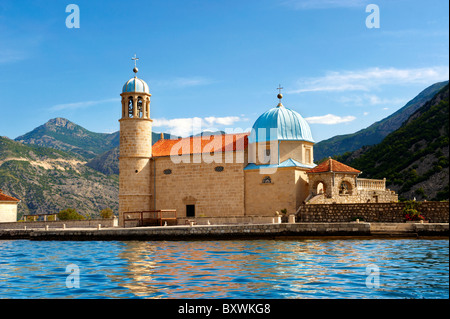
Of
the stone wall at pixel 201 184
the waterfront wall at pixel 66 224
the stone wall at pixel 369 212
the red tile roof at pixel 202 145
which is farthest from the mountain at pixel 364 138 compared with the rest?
the waterfront wall at pixel 66 224

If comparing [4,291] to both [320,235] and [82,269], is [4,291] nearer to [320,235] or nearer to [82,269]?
[82,269]

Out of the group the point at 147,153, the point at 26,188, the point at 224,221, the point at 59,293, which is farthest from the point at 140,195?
the point at 26,188

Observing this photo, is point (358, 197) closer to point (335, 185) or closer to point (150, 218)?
point (335, 185)

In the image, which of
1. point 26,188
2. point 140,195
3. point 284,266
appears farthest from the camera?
point 26,188

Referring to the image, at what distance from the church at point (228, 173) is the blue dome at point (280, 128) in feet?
0.29

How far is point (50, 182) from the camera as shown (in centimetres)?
11894

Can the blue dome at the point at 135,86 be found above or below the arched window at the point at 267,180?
above

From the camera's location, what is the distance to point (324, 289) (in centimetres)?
1236

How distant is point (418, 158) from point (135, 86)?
54243mm

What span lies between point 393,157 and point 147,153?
54732mm

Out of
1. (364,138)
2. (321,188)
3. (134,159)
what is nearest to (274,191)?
(321,188)

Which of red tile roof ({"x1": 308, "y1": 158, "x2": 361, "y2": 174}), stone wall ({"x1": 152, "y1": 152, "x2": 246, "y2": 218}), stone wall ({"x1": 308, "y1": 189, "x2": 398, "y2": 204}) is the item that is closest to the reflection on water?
stone wall ({"x1": 308, "y1": 189, "x2": 398, "y2": 204})

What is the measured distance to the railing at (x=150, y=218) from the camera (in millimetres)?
37469

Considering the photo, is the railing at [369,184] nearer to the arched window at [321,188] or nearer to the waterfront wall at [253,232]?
the arched window at [321,188]
